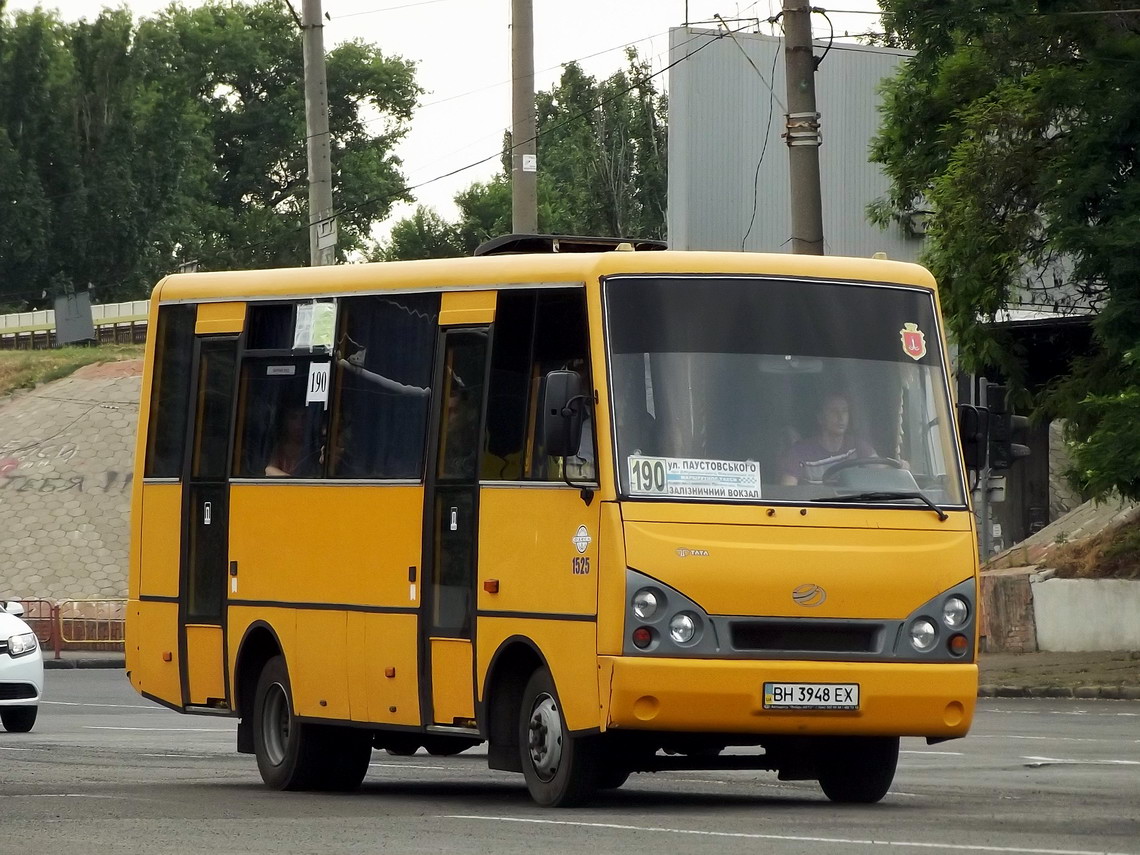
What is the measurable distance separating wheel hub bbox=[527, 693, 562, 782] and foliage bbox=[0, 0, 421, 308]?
84.9 metres

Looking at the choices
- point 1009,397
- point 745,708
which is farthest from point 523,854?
point 1009,397

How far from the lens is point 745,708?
1134cm

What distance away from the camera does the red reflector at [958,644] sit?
11.7 m

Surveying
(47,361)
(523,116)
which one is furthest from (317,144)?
(47,361)

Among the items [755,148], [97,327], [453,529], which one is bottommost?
[453,529]

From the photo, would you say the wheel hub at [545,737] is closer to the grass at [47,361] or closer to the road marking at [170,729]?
the road marking at [170,729]

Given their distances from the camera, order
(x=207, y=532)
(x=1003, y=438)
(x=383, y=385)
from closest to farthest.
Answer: (x=1003, y=438), (x=383, y=385), (x=207, y=532)

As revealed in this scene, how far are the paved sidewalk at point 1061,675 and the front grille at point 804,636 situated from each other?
13885mm

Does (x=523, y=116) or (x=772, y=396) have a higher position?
(x=523, y=116)

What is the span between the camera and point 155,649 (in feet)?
49.9

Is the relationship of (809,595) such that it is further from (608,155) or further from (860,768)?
(608,155)

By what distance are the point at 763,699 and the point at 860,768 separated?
1529 mm

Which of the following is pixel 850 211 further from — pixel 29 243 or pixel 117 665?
pixel 29 243

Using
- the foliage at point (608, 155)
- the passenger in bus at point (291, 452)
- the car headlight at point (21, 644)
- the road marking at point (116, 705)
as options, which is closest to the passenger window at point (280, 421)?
the passenger in bus at point (291, 452)
